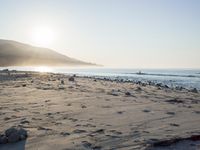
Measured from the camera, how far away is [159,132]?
7.79m

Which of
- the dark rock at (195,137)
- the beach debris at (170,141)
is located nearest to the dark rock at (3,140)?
the beach debris at (170,141)

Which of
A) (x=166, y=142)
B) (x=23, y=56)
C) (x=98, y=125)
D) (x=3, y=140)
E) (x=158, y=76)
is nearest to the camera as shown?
(x=166, y=142)

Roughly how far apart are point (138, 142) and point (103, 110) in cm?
417

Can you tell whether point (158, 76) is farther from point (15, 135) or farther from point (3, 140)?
point (3, 140)

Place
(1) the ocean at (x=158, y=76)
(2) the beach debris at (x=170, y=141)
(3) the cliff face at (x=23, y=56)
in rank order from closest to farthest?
(2) the beach debris at (x=170, y=141), (1) the ocean at (x=158, y=76), (3) the cliff face at (x=23, y=56)

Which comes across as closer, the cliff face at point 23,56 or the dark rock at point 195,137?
the dark rock at point 195,137

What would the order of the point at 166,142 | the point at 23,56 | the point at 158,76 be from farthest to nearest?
the point at 23,56 < the point at 158,76 < the point at 166,142

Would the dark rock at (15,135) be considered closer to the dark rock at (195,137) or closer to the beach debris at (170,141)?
the beach debris at (170,141)

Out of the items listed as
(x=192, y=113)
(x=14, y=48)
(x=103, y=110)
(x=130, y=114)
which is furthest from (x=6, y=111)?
(x=14, y=48)

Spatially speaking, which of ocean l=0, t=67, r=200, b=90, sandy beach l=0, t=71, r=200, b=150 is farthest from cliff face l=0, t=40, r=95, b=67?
sandy beach l=0, t=71, r=200, b=150

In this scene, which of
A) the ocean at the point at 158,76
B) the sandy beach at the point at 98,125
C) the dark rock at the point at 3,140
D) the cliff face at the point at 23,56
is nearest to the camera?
the sandy beach at the point at 98,125

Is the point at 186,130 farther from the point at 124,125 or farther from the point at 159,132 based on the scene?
the point at 124,125

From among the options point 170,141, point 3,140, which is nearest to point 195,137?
point 170,141

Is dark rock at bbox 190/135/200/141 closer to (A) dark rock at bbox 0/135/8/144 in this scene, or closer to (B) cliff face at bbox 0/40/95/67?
(A) dark rock at bbox 0/135/8/144
